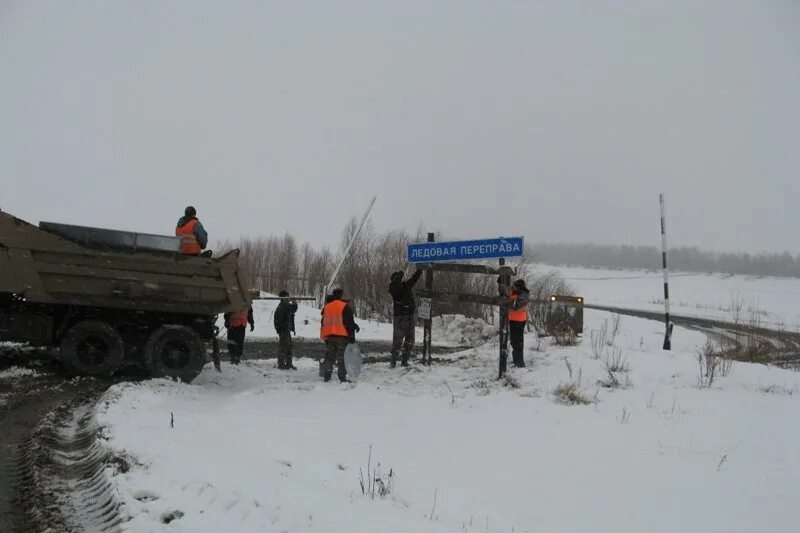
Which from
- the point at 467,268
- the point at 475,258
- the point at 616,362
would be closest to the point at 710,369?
the point at 616,362

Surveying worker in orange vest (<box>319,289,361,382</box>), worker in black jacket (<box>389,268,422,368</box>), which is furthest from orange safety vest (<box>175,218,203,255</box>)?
worker in black jacket (<box>389,268,422,368</box>)

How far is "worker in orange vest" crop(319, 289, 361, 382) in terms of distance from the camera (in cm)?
974

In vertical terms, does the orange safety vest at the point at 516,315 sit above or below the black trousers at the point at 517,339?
above

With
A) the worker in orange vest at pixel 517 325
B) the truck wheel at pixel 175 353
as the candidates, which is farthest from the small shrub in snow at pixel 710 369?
the truck wheel at pixel 175 353

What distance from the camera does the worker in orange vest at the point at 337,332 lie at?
974 centimetres

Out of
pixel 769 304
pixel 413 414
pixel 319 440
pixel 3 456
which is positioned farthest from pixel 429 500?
pixel 769 304

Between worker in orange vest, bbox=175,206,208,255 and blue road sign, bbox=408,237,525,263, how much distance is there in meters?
3.60

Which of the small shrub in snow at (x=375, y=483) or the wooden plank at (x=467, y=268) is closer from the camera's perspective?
the small shrub in snow at (x=375, y=483)

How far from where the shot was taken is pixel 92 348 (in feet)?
29.5

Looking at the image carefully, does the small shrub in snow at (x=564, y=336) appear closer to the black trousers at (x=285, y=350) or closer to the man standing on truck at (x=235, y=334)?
the black trousers at (x=285, y=350)

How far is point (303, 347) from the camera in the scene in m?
15.7

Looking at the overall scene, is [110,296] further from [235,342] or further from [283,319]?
[283,319]

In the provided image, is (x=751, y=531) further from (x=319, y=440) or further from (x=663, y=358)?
(x=663, y=358)

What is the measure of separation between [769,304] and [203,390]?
152 ft
